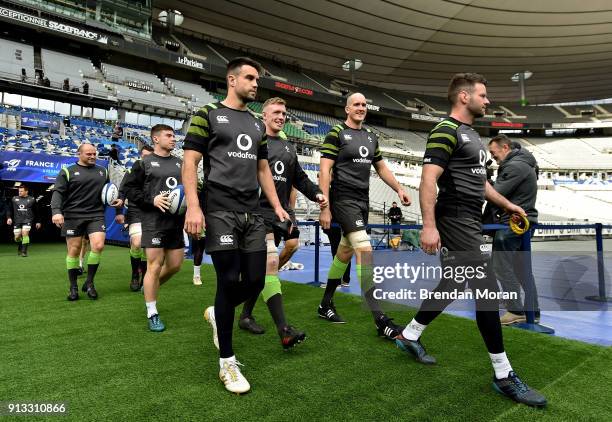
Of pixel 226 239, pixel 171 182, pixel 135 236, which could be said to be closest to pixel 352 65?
pixel 135 236

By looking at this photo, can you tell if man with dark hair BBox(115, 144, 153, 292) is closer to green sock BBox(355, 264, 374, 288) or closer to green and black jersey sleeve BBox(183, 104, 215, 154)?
green and black jersey sleeve BBox(183, 104, 215, 154)

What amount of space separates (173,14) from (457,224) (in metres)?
33.5

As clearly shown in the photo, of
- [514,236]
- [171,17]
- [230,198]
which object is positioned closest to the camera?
[230,198]

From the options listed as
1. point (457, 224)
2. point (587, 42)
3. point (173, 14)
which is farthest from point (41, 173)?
point (587, 42)

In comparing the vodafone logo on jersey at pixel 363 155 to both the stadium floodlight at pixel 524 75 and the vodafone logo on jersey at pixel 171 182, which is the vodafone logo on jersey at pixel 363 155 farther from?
the stadium floodlight at pixel 524 75

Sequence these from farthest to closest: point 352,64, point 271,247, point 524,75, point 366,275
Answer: point 524,75
point 352,64
point 271,247
point 366,275

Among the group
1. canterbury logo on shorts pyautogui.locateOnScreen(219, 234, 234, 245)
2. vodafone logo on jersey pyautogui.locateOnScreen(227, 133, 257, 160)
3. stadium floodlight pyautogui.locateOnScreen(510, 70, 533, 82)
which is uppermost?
stadium floodlight pyautogui.locateOnScreen(510, 70, 533, 82)

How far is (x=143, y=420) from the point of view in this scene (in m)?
1.84

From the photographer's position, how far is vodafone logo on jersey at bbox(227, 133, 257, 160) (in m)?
2.40

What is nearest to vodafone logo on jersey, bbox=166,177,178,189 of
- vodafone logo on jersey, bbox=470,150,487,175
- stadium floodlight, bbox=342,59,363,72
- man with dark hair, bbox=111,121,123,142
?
vodafone logo on jersey, bbox=470,150,487,175

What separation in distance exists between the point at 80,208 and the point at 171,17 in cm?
3053

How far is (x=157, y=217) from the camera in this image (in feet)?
11.7

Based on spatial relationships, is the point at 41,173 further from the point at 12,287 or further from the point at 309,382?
the point at 309,382

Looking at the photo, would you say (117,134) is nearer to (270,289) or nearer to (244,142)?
(270,289)
